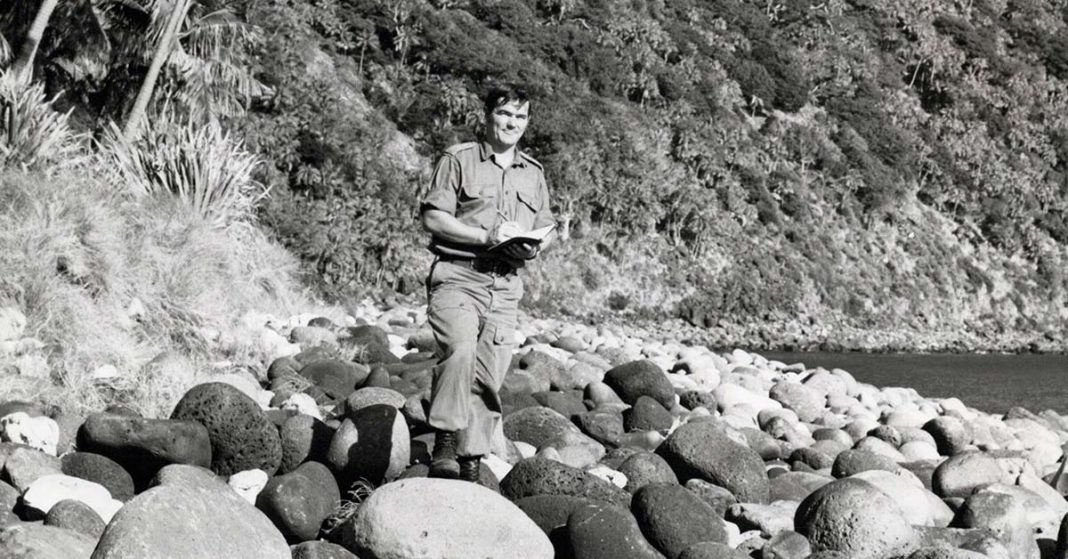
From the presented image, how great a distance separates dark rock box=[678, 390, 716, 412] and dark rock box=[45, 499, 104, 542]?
6.83 metres

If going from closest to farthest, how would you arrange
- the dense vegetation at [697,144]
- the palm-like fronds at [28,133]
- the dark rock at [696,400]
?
the palm-like fronds at [28,133] < the dark rock at [696,400] < the dense vegetation at [697,144]

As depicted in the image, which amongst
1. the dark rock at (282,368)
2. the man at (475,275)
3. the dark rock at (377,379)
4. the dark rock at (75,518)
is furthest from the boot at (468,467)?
the dark rock at (282,368)

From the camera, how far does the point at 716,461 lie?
250 inches

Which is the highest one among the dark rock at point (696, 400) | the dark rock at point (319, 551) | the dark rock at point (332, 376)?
the dark rock at point (319, 551)

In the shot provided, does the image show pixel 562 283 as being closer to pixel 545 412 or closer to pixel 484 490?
pixel 545 412

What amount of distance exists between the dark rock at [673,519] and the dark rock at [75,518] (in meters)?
2.39

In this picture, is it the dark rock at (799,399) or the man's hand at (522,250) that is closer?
the man's hand at (522,250)

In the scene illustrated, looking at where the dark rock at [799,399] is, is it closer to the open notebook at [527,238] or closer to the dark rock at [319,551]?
the open notebook at [527,238]

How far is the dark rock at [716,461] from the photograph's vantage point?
6.17 meters

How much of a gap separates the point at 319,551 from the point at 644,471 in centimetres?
239

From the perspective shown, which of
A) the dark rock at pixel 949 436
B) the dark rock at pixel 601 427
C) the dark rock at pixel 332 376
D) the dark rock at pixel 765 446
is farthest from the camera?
the dark rock at pixel 949 436

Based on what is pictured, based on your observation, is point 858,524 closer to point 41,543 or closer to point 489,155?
point 489,155

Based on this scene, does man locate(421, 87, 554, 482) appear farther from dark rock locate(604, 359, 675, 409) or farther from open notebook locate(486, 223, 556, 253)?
dark rock locate(604, 359, 675, 409)

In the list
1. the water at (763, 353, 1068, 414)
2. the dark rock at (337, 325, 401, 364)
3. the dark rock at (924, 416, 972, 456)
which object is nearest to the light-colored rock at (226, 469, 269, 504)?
the dark rock at (337, 325, 401, 364)
